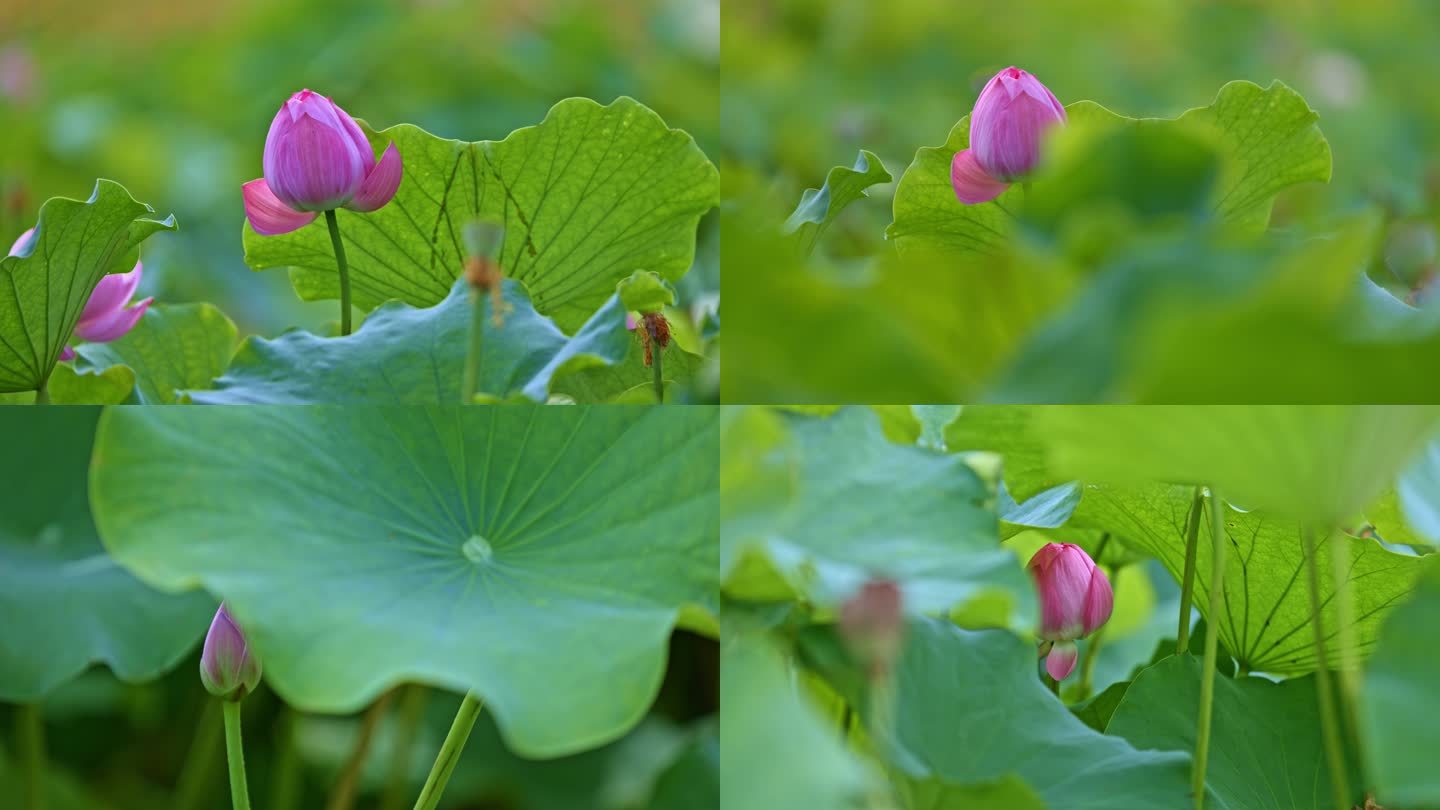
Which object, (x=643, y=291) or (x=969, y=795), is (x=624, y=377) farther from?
(x=969, y=795)

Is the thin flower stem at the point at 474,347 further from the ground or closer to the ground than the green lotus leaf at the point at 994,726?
further from the ground

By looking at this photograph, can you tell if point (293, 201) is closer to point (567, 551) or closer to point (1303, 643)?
point (567, 551)

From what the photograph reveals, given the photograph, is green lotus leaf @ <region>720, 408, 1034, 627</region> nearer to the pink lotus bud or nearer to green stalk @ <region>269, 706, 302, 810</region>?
the pink lotus bud

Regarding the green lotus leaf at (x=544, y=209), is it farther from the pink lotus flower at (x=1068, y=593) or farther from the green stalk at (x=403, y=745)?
the green stalk at (x=403, y=745)

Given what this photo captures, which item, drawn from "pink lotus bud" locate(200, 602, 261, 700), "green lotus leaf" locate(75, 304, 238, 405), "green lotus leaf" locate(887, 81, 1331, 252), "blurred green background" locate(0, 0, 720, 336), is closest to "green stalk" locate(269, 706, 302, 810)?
"green lotus leaf" locate(75, 304, 238, 405)

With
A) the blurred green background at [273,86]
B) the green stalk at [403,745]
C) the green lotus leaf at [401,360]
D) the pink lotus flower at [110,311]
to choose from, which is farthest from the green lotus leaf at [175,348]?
the blurred green background at [273,86]
